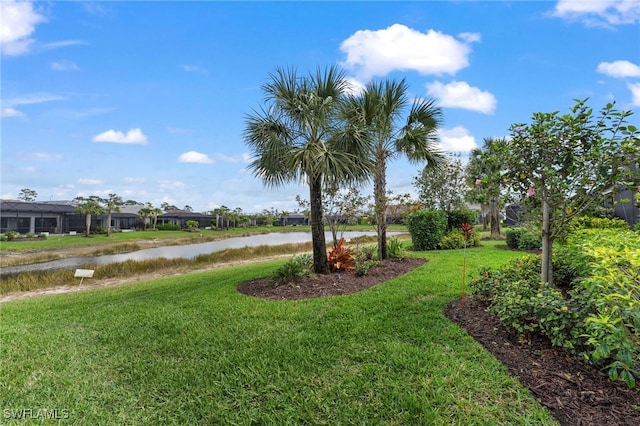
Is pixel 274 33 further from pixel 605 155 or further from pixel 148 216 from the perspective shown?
pixel 148 216

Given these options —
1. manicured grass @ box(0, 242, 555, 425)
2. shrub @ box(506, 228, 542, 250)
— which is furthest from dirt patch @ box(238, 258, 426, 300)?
shrub @ box(506, 228, 542, 250)

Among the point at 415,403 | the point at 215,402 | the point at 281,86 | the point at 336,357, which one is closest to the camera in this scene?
the point at 415,403

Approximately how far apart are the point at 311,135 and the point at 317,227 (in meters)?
2.02

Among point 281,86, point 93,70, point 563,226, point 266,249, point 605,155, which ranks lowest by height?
point 266,249

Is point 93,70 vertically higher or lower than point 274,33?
lower

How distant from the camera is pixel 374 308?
4.14 metres

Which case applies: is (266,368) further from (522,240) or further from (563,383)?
(522,240)

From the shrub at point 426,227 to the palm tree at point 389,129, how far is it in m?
2.90

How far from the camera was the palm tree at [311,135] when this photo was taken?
615cm

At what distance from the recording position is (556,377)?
238 centimetres

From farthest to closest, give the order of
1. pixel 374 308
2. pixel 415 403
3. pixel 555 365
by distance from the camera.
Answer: pixel 374 308 → pixel 555 365 → pixel 415 403

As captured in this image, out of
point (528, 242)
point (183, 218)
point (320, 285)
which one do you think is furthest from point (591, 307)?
point (183, 218)

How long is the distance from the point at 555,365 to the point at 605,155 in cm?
213

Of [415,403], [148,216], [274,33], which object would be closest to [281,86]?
[274,33]
